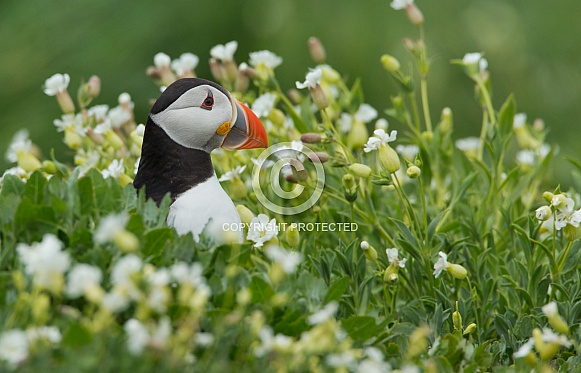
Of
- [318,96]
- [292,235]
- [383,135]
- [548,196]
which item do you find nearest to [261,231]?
[292,235]

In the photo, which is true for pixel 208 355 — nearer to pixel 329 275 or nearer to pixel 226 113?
pixel 329 275

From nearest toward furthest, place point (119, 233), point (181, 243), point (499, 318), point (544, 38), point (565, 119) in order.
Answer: point (119, 233) → point (181, 243) → point (499, 318) → point (565, 119) → point (544, 38)

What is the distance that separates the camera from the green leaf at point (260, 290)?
4.87ft

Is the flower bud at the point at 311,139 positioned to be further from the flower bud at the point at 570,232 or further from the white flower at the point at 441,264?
the flower bud at the point at 570,232

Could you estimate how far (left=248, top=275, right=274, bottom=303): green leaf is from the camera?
58.4 inches

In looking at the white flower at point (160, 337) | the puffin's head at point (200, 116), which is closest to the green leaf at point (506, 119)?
the puffin's head at point (200, 116)

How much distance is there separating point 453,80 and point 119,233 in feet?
13.5

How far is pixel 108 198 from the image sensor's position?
1697 mm

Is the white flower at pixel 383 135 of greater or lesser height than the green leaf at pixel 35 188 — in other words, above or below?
below

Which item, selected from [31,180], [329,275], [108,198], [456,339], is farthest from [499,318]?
[31,180]

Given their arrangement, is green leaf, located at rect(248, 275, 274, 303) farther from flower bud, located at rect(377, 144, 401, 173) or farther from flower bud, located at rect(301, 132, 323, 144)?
flower bud, located at rect(301, 132, 323, 144)

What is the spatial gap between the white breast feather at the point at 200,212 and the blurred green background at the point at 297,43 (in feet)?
9.81

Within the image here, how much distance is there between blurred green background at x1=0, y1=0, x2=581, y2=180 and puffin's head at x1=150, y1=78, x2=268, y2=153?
289cm

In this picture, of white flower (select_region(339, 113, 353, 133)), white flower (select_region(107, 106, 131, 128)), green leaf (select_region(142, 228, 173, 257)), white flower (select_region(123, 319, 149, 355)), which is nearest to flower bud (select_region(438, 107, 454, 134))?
white flower (select_region(339, 113, 353, 133))
